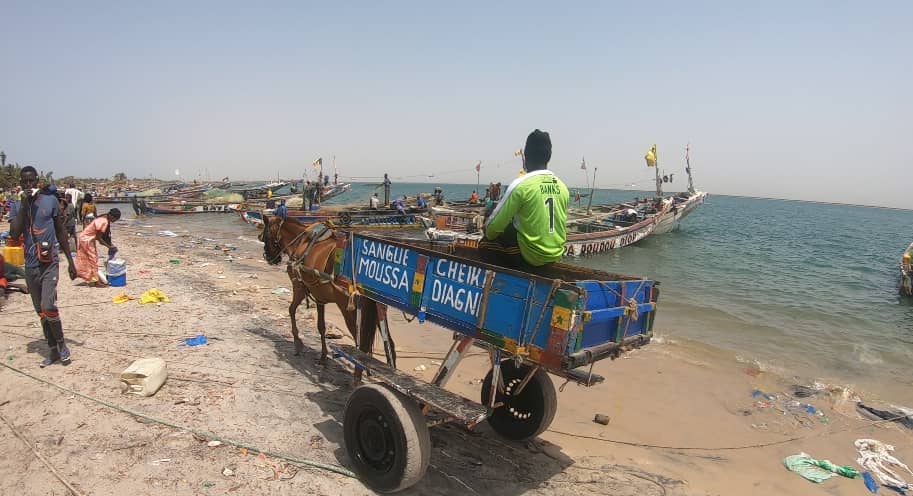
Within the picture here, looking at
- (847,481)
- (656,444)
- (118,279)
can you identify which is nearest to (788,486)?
(847,481)

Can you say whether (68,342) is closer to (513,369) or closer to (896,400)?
(513,369)

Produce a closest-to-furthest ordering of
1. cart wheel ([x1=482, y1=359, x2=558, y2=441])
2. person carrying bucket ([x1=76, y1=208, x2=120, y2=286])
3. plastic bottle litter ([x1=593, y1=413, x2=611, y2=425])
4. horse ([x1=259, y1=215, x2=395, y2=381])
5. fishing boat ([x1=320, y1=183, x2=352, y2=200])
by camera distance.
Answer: cart wheel ([x1=482, y1=359, x2=558, y2=441]) → horse ([x1=259, y1=215, x2=395, y2=381]) → plastic bottle litter ([x1=593, y1=413, x2=611, y2=425]) → person carrying bucket ([x1=76, y1=208, x2=120, y2=286]) → fishing boat ([x1=320, y1=183, x2=352, y2=200])

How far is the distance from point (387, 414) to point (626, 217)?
33750 millimetres

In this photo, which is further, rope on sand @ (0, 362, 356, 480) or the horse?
the horse

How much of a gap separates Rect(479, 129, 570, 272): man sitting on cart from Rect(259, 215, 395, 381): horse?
2.00 m

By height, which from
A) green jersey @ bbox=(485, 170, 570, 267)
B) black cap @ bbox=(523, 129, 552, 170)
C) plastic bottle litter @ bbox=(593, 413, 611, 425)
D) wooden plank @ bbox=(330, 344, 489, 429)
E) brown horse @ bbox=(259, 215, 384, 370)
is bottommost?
plastic bottle litter @ bbox=(593, 413, 611, 425)


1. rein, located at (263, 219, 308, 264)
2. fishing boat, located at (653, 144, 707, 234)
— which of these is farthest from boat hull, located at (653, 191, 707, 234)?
rein, located at (263, 219, 308, 264)

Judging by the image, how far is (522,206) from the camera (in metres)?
4.03

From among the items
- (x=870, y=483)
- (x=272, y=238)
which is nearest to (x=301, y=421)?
(x=272, y=238)

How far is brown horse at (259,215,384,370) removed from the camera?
576 cm

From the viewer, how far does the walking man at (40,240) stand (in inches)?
217

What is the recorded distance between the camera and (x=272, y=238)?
796 centimetres

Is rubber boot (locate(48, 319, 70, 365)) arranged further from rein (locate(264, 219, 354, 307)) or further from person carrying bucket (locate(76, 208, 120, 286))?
person carrying bucket (locate(76, 208, 120, 286))

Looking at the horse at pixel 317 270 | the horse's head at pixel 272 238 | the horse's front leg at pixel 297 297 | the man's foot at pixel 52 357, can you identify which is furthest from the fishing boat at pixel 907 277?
the man's foot at pixel 52 357
